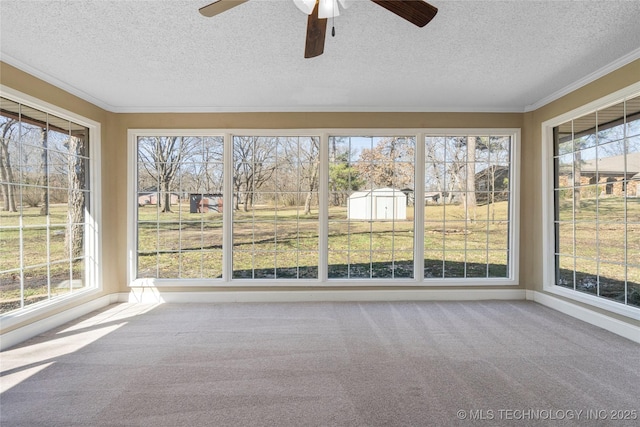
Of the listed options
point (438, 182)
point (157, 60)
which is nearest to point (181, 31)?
point (157, 60)

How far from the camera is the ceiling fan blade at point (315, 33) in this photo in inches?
77.5

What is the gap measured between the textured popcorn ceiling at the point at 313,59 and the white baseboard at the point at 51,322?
2.49 meters

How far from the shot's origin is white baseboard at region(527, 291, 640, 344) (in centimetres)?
312

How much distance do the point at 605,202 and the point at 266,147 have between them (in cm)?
394

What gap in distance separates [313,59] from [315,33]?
1.00m

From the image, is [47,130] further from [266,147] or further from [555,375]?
[555,375]

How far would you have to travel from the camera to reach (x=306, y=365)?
2.61m

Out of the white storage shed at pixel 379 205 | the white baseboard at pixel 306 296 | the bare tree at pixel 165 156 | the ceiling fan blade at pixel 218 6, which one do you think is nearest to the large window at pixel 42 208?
the bare tree at pixel 165 156

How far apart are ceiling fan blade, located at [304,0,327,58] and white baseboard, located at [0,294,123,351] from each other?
3.62 metres

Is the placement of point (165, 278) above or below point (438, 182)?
below

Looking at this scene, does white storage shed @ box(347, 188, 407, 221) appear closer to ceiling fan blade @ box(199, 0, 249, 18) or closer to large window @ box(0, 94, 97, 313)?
ceiling fan blade @ box(199, 0, 249, 18)

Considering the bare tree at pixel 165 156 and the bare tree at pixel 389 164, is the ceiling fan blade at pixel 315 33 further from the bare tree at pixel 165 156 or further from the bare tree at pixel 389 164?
the bare tree at pixel 165 156

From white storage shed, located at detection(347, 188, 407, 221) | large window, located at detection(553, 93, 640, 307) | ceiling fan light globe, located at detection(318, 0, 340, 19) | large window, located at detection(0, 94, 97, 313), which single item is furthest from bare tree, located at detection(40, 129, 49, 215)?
large window, located at detection(553, 93, 640, 307)

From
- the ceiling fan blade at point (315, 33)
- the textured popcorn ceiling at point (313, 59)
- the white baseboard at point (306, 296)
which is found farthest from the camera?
the white baseboard at point (306, 296)
